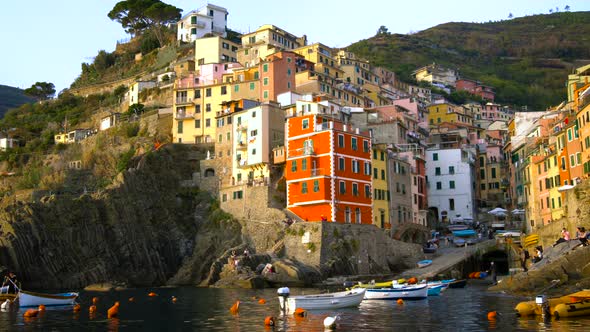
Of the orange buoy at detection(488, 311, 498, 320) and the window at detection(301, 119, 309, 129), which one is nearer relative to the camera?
the orange buoy at detection(488, 311, 498, 320)

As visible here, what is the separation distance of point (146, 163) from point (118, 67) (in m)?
62.2

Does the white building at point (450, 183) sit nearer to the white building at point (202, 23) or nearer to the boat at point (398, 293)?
the boat at point (398, 293)

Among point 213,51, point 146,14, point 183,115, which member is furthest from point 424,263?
point 146,14

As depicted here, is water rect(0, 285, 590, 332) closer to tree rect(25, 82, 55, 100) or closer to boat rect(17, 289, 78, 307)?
boat rect(17, 289, 78, 307)

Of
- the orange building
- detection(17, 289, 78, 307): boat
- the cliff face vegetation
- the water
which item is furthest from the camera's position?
the orange building

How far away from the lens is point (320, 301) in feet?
144

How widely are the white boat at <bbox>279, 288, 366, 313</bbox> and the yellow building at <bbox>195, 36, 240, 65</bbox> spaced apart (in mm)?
78382

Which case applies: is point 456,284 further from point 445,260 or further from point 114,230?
point 114,230

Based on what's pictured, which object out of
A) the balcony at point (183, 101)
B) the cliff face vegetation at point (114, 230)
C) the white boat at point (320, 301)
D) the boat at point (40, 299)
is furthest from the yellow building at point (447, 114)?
the boat at point (40, 299)

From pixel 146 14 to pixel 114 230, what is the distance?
78096 mm

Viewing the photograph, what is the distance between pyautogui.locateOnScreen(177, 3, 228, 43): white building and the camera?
5202 inches

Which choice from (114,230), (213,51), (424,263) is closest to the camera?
(424,263)

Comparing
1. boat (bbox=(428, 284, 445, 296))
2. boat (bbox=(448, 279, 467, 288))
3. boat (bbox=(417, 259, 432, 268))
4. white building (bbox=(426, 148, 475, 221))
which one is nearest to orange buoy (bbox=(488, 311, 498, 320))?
boat (bbox=(428, 284, 445, 296))

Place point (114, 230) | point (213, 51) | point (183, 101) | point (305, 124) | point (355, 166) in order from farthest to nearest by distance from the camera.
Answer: point (213, 51) → point (183, 101) → point (114, 230) → point (355, 166) → point (305, 124)
